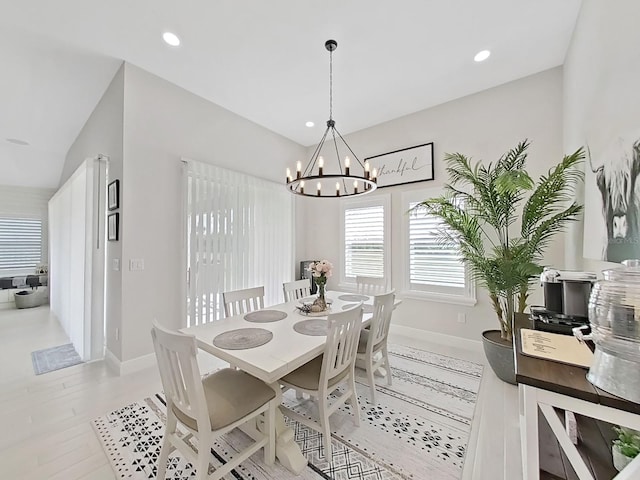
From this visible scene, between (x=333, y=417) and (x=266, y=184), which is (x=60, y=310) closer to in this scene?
(x=266, y=184)

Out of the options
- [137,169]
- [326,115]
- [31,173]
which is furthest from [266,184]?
[31,173]

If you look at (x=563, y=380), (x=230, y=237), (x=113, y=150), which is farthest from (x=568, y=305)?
(x=113, y=150)

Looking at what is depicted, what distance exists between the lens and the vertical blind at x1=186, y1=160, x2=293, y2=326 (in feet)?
10.6

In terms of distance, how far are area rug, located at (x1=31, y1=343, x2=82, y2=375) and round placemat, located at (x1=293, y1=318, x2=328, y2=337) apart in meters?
2.88

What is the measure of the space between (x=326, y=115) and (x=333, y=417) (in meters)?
3.74

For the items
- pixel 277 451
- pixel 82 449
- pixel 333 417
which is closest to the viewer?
pixel 277 451

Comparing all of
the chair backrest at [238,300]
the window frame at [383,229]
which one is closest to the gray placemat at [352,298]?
the chair backrest at [238,300]

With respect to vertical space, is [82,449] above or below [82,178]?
below

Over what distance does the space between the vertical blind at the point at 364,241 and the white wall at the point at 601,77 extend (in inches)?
86.5

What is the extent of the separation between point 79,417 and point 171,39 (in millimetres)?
3337

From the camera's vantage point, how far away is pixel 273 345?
167 centimetres

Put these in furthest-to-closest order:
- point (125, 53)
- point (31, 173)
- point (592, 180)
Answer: point (31, 173)
point (125, 53)
point (592, 180)

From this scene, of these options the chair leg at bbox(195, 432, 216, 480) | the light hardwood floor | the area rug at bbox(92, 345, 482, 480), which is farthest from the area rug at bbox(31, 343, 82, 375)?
the chair leg at bbox(195, 432, 216, 480)

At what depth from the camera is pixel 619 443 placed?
1.00m
